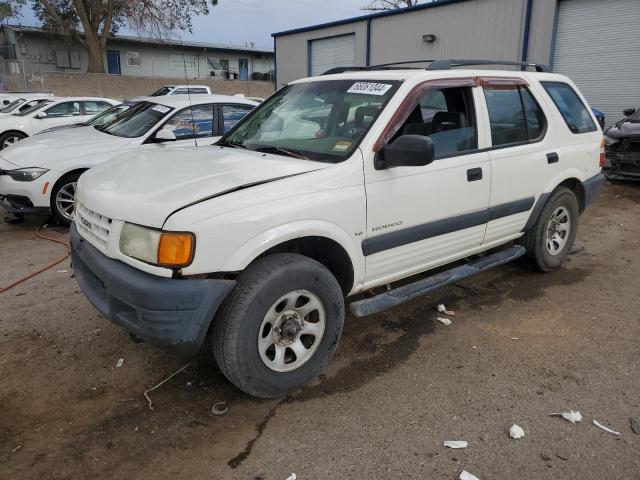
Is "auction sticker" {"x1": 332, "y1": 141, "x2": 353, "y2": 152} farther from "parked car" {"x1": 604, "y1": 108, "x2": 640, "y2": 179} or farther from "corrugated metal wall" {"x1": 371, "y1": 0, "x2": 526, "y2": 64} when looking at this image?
"corrugated metal wall" {"x1": 371, "y1": 0, "x2": 526, "y2": 64}

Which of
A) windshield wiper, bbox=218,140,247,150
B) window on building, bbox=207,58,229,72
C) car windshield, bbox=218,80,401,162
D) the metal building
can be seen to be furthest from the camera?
window on building, bbox=207,58,229,72

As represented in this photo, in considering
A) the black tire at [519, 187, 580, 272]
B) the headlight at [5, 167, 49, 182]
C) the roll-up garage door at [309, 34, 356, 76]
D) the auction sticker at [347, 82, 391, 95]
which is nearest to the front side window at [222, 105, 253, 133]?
the headlight at [5, 167, 49, 182]

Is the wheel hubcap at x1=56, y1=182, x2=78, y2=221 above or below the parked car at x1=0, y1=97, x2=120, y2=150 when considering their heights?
below

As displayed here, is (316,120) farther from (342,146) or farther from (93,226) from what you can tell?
(93,226)

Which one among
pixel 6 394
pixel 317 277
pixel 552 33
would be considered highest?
pixel 552 33

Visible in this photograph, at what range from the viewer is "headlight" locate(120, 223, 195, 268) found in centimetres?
258

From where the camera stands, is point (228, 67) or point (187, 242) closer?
point (187, 242)

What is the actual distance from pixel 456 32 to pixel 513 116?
14037 millimetres

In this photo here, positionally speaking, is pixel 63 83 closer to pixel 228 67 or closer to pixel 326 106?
pixel 228 67

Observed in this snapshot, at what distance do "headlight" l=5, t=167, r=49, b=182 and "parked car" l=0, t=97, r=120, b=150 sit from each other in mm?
6550

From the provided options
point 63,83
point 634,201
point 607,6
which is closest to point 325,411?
point 634,201

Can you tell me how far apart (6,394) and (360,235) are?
2.30 meters

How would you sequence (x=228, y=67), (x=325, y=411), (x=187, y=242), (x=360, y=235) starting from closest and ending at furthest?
(x=187, y=242), (x=325, y=411), (x=360, y=235), (x=228, y=67)

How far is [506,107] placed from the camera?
4211 millimetres
